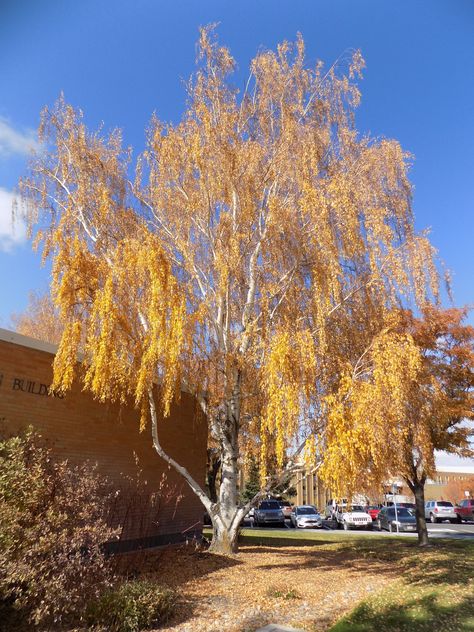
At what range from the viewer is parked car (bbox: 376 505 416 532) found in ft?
92.2

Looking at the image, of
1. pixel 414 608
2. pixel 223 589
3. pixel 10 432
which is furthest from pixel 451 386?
pixel 10 432

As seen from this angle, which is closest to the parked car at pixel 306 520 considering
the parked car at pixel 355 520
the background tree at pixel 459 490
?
the parked car at pixel 355 520

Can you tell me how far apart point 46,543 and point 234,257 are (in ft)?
26.0

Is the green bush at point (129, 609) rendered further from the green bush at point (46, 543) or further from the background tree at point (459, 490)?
Answer: the background tree at point (459, 490)

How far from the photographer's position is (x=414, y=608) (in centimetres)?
730

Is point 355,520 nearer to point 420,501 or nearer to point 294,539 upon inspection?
point 294,539

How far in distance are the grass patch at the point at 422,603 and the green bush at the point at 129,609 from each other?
2.37m

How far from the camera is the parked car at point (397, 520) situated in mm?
28094

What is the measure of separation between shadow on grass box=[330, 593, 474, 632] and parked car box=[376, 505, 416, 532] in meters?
21.8

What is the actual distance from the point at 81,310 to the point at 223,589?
6527 mm

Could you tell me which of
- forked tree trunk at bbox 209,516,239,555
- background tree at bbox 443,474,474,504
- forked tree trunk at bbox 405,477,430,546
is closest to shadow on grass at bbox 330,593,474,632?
forked tree trunk at bbox 209,516,239,555

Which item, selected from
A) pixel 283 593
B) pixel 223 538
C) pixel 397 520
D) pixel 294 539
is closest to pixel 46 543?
pixel 283 593

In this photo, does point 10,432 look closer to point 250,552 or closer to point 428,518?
point 250,552

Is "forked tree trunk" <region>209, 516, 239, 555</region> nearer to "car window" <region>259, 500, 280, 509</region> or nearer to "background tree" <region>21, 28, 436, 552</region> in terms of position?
"background tree" <region>21, 28, 436, 552</region>
